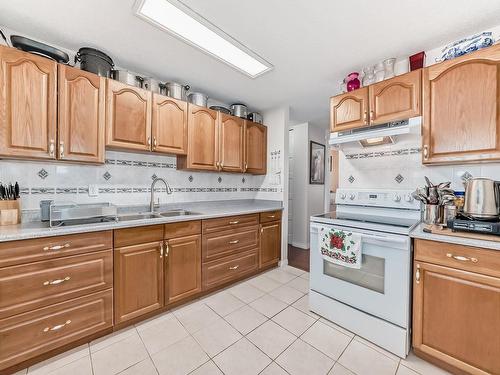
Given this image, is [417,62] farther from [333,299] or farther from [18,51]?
[18,51]

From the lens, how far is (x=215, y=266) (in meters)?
2.25

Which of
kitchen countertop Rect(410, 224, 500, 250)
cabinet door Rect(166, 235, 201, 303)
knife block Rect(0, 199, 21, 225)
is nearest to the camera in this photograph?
kitchen countertop Rect(410, 224, 500, 250)

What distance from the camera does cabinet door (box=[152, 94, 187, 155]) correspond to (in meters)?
2.11

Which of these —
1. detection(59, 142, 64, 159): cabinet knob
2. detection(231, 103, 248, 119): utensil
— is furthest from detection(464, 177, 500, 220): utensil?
detection(59, 142, 64, 159): cabinet knob

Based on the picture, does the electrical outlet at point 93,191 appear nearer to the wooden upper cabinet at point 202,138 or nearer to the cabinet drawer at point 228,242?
the wooden upper cabinet at point 202,138

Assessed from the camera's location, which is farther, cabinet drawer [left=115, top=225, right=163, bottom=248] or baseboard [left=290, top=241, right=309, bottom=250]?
Result: baseboard [left=290, top=241, right=309, bottom=250]

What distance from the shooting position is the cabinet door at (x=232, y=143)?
2658 mm

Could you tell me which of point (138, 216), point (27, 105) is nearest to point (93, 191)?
point (138, 216)

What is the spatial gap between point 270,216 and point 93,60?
2394mm

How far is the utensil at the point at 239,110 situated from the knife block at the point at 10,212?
231 centimetres

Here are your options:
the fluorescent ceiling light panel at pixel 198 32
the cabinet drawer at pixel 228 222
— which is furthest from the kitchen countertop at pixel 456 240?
the fluorescent ceiling light panel at pixel 198 32

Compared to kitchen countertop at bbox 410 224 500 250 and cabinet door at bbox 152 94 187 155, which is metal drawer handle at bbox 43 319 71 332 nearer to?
cabinet door at bbox 152 94 187 155

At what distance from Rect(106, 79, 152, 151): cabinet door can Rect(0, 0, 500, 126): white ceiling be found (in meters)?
0.32

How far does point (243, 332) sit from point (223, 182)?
185 centimetres
